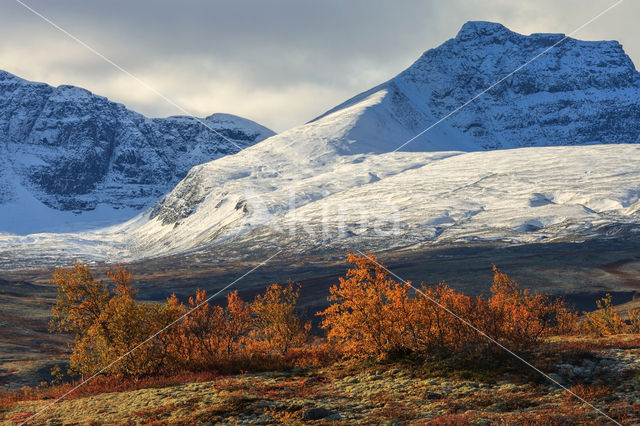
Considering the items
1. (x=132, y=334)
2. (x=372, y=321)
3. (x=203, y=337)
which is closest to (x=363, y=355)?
(x=372, y=321)

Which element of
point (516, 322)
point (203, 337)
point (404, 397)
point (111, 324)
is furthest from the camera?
point (203, 337)

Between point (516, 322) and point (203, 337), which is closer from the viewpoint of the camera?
point (516, 322)

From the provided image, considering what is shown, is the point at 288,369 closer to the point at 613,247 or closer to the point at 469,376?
the point at 469,376

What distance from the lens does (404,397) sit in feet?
67.6

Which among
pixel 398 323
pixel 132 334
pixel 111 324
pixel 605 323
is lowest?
pixel 605 323

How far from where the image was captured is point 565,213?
19700cm

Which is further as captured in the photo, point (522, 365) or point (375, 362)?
point (375, 362)

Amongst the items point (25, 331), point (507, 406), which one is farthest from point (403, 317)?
point (25, 331)

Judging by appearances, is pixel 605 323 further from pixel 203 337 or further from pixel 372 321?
pixel 203 337

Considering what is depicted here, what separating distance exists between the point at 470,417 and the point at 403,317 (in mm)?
10376

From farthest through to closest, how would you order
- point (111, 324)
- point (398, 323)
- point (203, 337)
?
point (203, 337), point (111, 324), point (398, 323)

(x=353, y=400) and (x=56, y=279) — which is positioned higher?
(x=56, y=279)

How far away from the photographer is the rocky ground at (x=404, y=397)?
17828 millimetres

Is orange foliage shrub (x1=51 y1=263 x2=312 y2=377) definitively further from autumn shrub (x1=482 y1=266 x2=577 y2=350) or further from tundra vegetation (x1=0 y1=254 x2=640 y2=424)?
autumn shrub (x1=482 y1=266 x2=577 y2=350)
